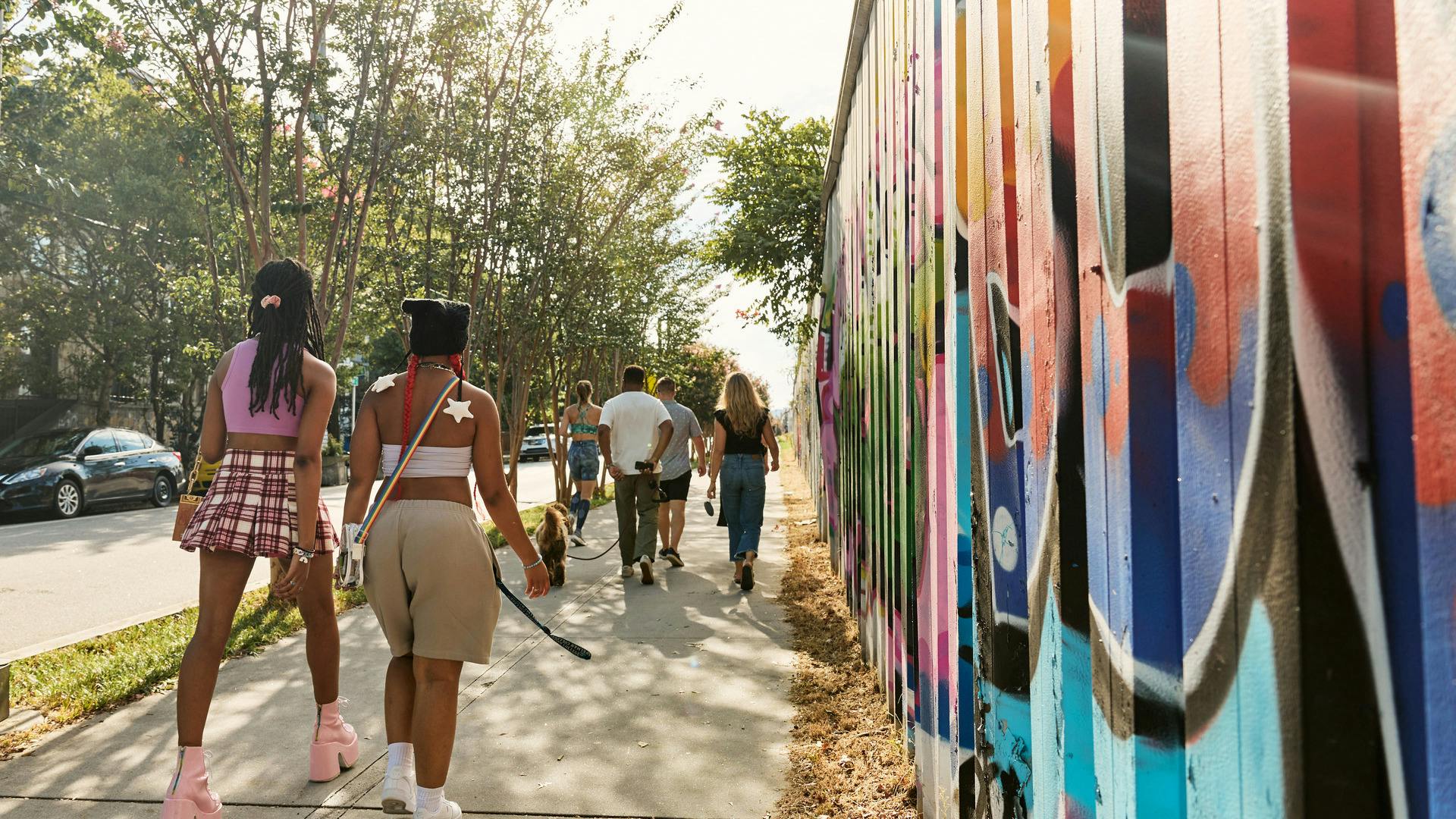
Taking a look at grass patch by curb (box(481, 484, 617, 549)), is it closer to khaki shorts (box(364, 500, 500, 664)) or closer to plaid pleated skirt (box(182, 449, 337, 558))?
plaid pleated skirt (box(182, 449, 337, 558))

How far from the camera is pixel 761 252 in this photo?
9898 millimetres

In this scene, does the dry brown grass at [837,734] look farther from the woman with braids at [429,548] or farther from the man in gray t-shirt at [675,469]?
the man in gray t-shirt at [675,469]

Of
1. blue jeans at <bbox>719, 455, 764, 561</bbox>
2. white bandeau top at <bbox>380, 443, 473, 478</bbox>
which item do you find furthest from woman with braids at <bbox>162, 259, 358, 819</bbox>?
blue jeans at <bbox>719, 455, 764, 561</bbox>

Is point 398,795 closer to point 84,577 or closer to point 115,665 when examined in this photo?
point 115,665

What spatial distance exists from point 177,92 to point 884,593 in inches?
282

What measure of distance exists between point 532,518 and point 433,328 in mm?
10851

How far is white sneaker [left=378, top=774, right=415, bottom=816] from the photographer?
330 cm

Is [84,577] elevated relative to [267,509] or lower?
lower

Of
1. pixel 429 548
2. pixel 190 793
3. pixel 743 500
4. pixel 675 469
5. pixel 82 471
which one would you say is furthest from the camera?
pixel 82 471

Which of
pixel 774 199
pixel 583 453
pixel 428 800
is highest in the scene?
pixel 774 199

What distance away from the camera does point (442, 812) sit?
320 cm

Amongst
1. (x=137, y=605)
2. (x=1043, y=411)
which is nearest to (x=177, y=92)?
(x=137, y=605)

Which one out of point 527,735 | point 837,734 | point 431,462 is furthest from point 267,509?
point 837,734

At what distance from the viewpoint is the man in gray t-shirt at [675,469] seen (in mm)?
8898
